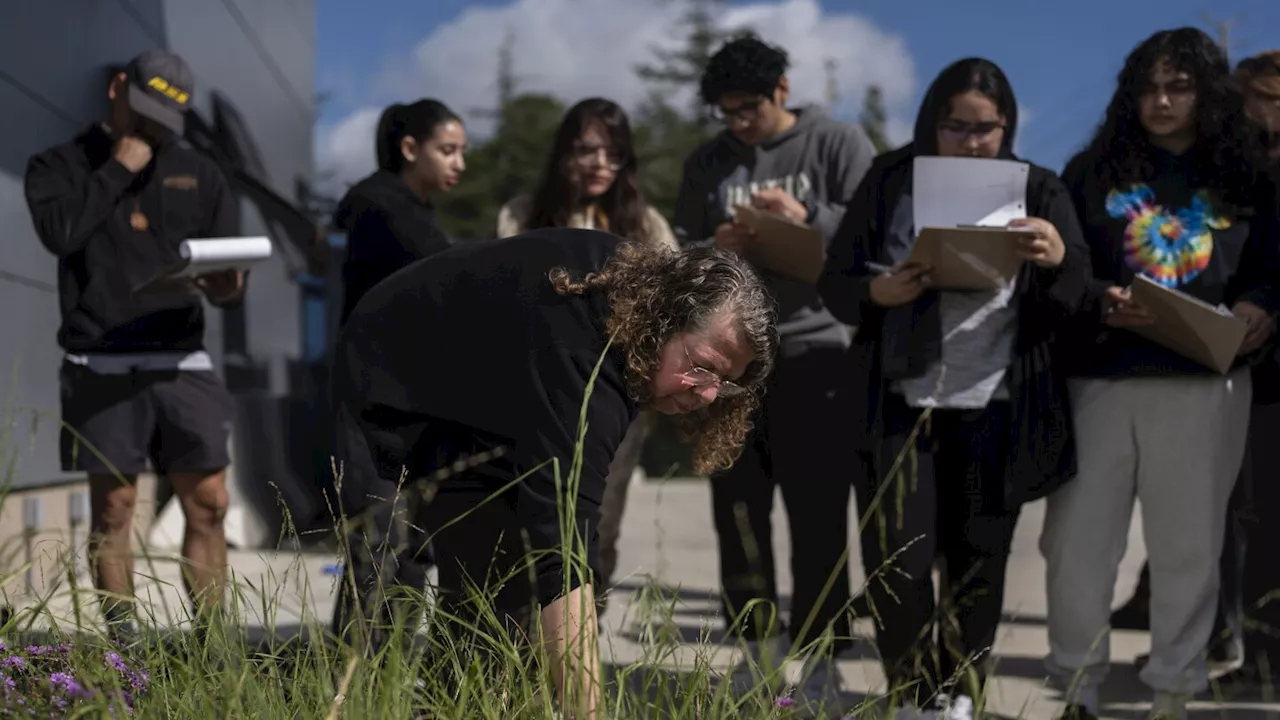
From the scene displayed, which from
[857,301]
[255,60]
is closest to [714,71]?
[857,301]

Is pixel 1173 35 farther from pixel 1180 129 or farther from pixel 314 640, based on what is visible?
pixel 314 640

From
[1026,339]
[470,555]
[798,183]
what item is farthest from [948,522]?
[470,555]

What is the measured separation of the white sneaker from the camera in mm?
1958

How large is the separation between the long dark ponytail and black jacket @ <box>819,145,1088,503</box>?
1334 millimetres

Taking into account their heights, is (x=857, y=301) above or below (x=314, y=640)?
above

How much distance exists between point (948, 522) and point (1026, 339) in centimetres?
53

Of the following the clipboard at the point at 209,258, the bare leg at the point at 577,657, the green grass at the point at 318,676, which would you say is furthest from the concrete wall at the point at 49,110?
the bare leg at the point at 577,657

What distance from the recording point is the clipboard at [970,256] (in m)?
3.52

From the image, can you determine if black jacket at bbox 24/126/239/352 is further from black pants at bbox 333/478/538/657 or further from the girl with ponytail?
black pants at bbox 333/478/538/657

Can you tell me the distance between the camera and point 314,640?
196 centimetres

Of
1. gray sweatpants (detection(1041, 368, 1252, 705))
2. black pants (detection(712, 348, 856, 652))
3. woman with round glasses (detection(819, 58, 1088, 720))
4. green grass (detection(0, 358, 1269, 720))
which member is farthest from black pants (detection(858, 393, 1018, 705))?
green grass (detection(0, 358, 1269, 720))

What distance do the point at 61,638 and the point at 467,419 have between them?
0.76m

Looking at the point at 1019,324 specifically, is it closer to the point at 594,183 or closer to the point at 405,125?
the point at 594,183

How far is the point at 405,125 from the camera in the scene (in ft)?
14.2
